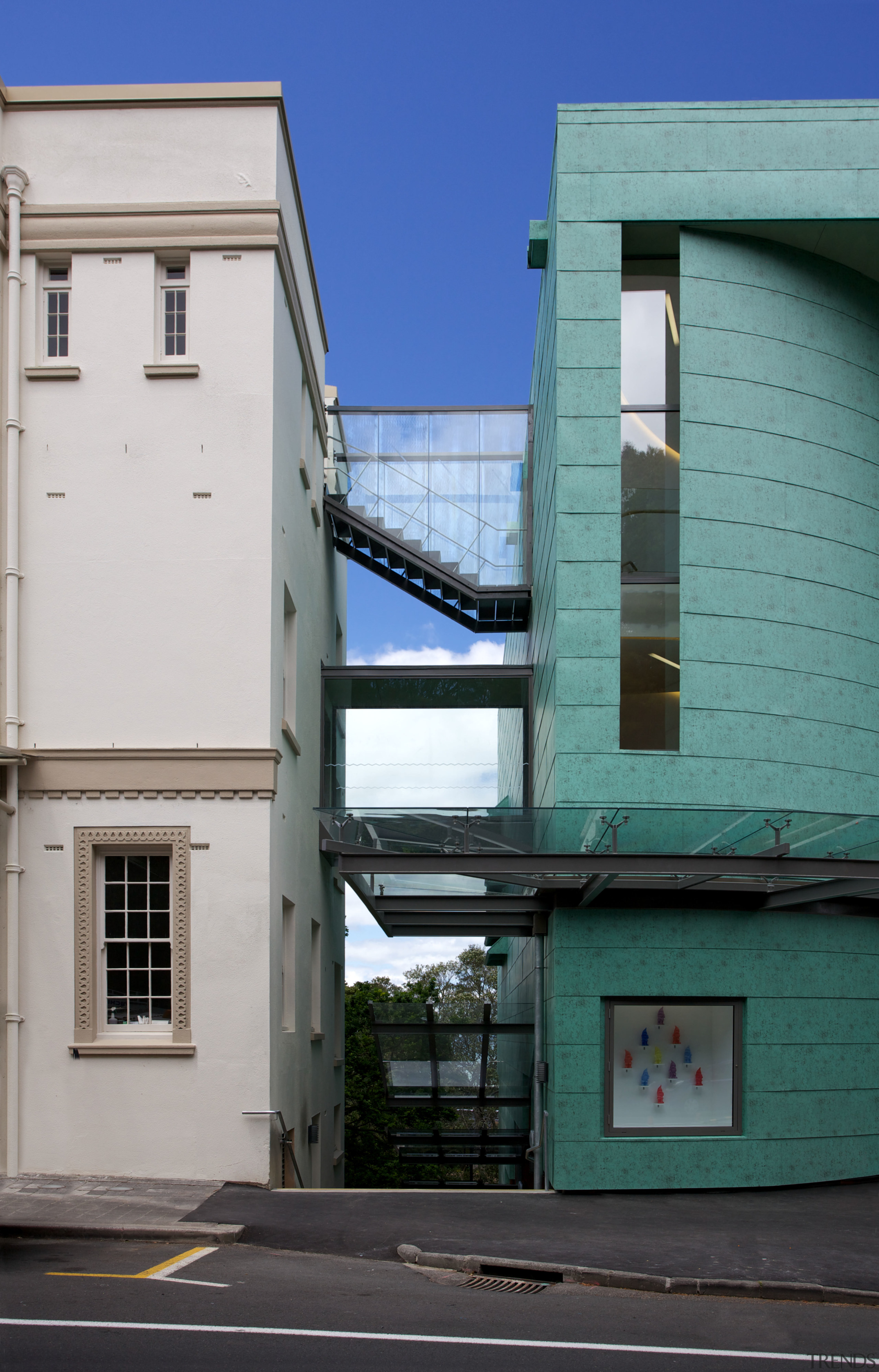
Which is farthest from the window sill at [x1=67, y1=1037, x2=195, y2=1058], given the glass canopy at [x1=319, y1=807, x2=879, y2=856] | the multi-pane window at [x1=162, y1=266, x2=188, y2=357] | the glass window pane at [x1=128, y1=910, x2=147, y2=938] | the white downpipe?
the multi-pane window at [x1=162, y1=266, x2=188, y2=357]

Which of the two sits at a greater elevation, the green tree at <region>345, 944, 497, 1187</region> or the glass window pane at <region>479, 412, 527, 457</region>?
the glass window pane at <region>479, 412, 527, 457</region>

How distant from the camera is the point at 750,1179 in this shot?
15.5 metres

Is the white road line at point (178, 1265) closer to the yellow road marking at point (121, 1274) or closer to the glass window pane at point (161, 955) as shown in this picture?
the yellow road marking at point (121, 1274)

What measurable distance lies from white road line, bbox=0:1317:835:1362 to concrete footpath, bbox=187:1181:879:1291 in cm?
208

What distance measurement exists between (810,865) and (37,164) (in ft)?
42.7

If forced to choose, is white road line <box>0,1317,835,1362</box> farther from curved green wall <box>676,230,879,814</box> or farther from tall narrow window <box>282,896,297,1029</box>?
tall narrow window <box>282,896,297,1029</box>

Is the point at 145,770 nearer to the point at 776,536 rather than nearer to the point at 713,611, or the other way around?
the point at 713,611

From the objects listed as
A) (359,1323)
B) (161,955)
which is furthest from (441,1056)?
(359,1323)

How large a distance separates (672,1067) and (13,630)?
32.3 feet

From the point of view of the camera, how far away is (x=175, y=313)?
54.1 feet

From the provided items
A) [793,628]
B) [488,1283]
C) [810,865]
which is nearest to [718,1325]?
[488,1283]

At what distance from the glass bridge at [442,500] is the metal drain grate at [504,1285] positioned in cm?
1365

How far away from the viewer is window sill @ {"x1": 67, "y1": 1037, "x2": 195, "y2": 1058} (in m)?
14.5

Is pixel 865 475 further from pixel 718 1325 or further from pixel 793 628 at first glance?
pixel 718 1325
